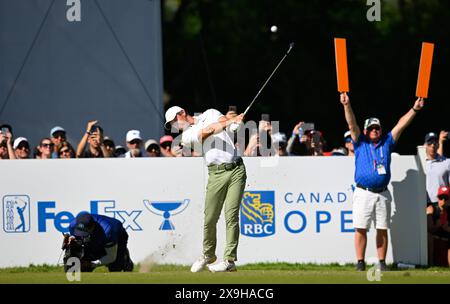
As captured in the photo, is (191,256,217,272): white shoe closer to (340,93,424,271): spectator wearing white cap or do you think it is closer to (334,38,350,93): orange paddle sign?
(340,93,424,271): spectator wearing white cap

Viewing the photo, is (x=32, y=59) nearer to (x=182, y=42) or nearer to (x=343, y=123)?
(x=343, y=123)

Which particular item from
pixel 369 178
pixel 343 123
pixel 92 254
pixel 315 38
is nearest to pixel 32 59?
pixel 92 254

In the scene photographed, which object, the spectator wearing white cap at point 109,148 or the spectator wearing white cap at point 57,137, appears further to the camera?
the spectator wearing white cap at point 57,137

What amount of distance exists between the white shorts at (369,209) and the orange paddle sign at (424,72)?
4.50 ft

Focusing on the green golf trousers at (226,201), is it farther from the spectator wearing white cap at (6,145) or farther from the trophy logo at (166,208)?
the spectator wearing white cap at (6,145)

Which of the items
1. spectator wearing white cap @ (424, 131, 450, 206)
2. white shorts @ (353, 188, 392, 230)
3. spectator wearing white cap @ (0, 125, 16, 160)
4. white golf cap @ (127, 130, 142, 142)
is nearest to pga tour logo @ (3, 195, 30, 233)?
spectator wearing white cap @ (0, 125, 16, 160)

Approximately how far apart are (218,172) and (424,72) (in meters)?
3.28

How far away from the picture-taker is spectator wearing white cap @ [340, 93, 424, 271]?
14523 millimetres

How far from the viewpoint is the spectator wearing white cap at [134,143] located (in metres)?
16.2

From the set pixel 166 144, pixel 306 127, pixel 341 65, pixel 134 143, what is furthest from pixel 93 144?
pixel 341 65

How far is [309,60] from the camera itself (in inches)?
1257

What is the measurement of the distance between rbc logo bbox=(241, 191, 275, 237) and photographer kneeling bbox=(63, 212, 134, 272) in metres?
1.63

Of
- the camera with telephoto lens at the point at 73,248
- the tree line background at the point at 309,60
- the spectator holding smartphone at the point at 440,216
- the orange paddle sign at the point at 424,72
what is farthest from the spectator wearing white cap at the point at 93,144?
the tree line background at the point at 309,60

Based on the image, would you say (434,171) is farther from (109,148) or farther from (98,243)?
(98,243)
